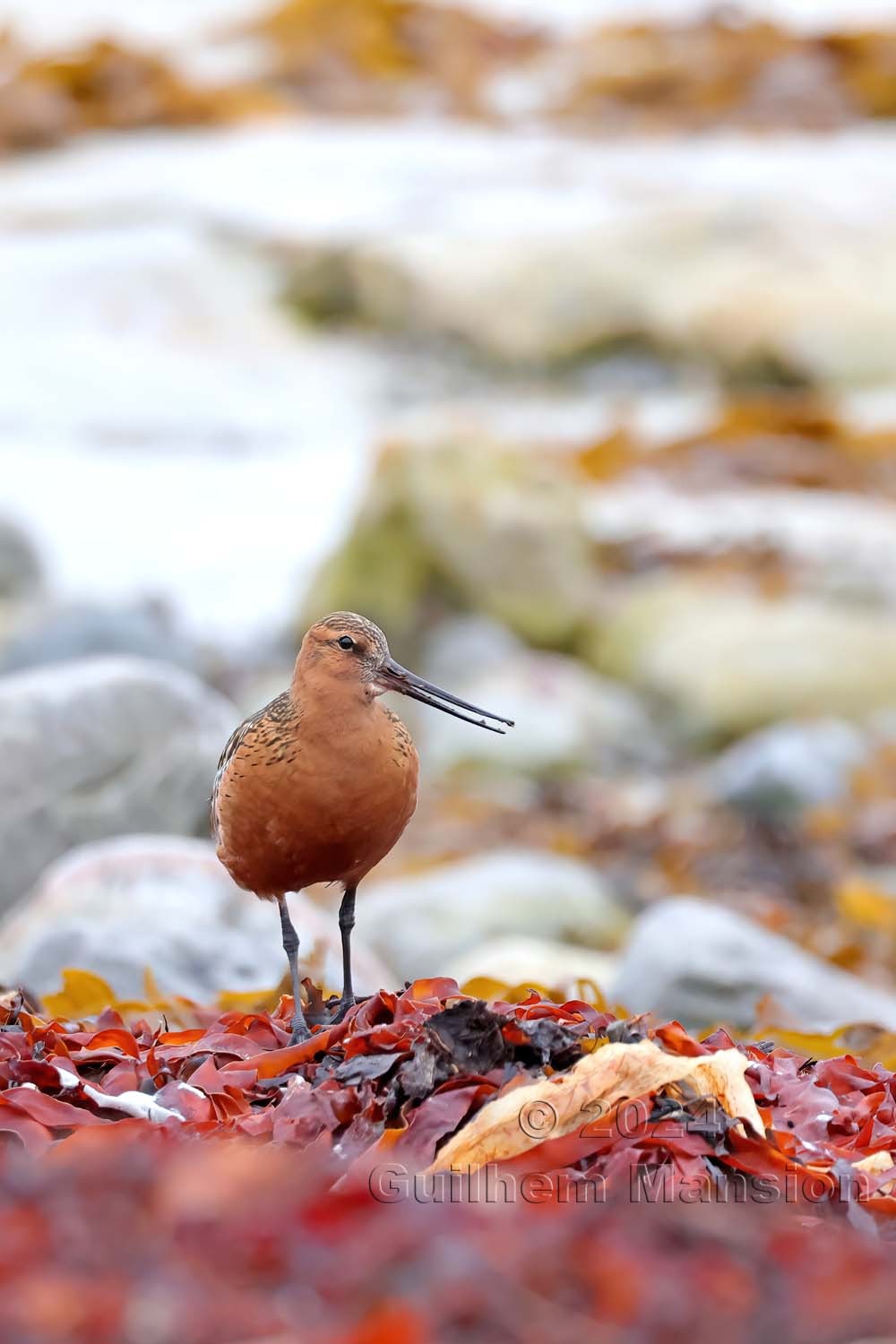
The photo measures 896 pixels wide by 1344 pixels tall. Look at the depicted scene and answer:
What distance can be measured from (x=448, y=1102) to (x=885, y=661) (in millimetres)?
8990

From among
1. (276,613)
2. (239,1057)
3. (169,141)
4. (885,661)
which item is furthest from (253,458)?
(239,1057)

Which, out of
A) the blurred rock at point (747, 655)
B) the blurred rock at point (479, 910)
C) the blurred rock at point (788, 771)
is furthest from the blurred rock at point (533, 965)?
the blurred rock at point (747, 655)

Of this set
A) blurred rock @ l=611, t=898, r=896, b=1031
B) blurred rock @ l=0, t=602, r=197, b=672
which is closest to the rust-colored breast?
blurred rock @ l=611, t=898, r=896, b=1031

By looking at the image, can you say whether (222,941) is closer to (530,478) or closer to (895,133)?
(530,478)

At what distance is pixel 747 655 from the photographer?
11305 millimetres

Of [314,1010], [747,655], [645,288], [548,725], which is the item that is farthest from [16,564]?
[645,288]

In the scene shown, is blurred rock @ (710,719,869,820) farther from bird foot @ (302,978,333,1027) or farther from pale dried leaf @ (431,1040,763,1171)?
pale dried leaf @ (431,1040,763,1171)

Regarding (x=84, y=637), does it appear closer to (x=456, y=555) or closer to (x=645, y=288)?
(x=456, y=555)

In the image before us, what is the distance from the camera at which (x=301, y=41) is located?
31.6m

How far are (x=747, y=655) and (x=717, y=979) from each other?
6304 mm

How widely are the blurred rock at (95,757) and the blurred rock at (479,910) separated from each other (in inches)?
37.7

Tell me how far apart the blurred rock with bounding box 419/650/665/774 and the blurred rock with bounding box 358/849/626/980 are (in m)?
2.27

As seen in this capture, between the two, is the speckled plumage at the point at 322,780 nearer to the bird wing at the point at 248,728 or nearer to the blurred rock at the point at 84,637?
the bird wing at the point at 248,728

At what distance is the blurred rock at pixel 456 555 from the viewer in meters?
12.2
